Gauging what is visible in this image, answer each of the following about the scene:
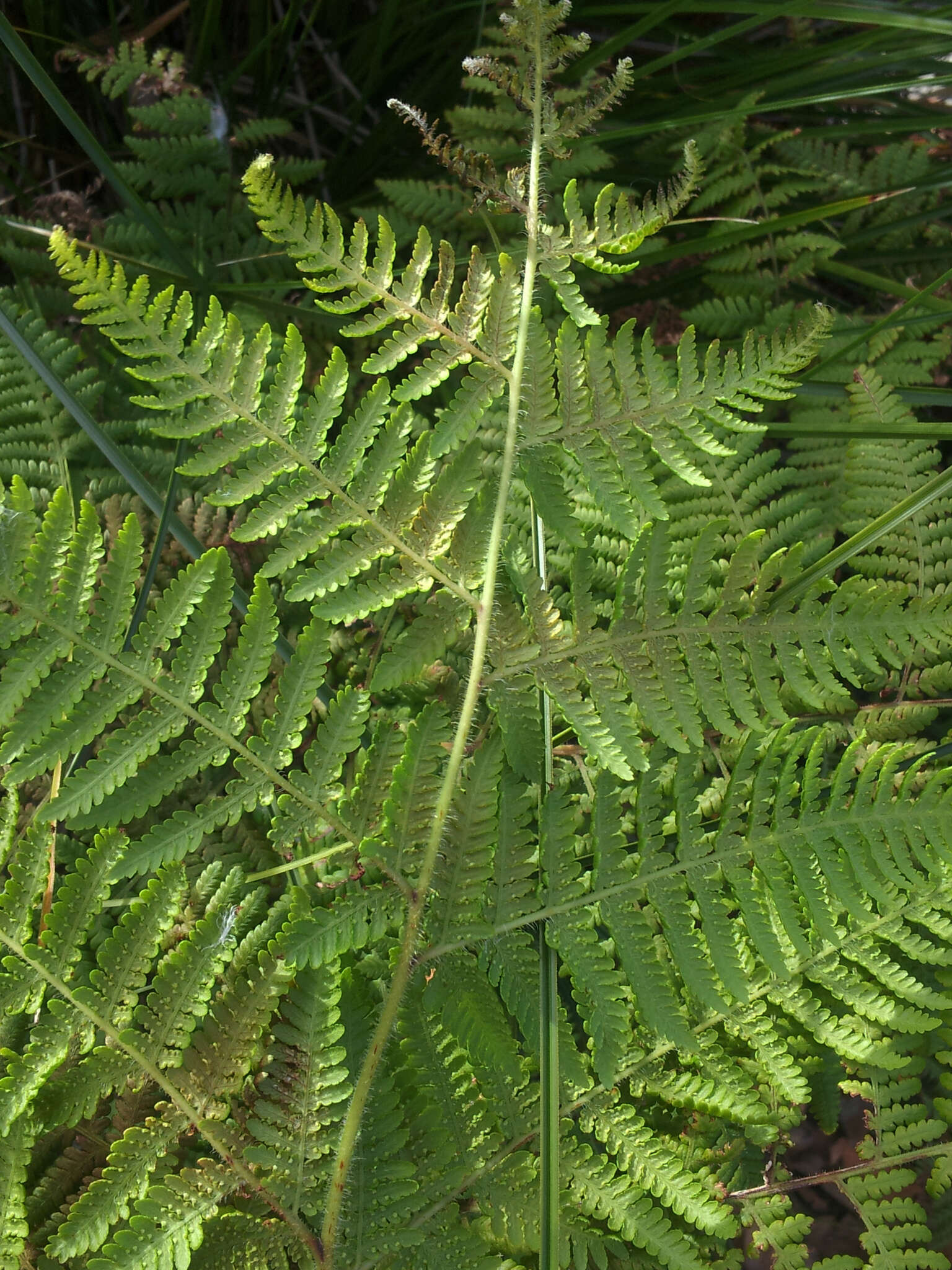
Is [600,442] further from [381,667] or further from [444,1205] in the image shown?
[444,1205]

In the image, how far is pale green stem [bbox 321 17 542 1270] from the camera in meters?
1.43

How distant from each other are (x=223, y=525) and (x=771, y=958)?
1.56 m

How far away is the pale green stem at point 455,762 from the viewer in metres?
1.43

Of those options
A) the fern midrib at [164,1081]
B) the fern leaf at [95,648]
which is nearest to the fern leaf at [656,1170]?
the fern midrib at [164,1081]

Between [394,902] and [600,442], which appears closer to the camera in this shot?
[394,902]

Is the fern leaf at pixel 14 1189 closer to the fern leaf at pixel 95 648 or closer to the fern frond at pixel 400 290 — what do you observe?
the fern leaf at pixel 95 648

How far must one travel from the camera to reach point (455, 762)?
1.50m

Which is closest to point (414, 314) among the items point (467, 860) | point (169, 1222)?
point (467, 860)

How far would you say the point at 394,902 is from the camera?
1486 mm

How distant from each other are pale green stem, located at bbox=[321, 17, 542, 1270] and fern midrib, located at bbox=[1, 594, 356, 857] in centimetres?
17

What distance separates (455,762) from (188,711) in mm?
470

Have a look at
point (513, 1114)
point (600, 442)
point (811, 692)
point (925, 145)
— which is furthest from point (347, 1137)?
point (925, 145)

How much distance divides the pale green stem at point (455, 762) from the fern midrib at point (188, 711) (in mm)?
165

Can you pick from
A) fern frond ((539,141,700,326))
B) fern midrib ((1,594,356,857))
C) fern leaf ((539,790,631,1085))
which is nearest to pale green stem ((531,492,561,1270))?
fern leaf ((539,790,631,1085))
